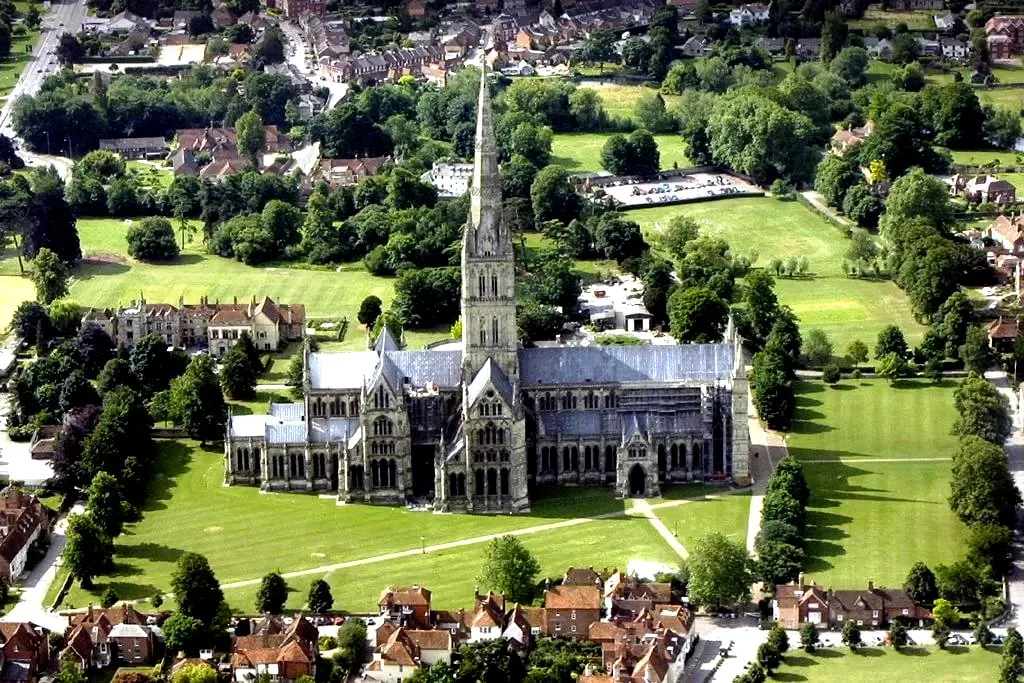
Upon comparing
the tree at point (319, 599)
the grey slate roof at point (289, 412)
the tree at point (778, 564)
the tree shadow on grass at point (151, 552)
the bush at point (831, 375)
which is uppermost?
the bush at point (831, 375)

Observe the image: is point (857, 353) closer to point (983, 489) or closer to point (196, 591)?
point (983, 489)

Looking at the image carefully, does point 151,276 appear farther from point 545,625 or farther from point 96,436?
point 545,625

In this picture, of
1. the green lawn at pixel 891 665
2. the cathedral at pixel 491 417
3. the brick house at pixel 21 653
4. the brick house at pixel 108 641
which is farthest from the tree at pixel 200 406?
the green lawn at pixel 891 665

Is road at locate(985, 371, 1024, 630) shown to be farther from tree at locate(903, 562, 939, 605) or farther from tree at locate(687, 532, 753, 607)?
tree at locate(687, 532, 753, 607)

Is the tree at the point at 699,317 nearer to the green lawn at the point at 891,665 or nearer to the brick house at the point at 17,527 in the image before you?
the green lawn at the point at 891,665

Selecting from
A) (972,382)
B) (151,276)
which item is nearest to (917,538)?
(972,382)

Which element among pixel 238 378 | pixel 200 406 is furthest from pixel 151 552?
pixel 238 378
